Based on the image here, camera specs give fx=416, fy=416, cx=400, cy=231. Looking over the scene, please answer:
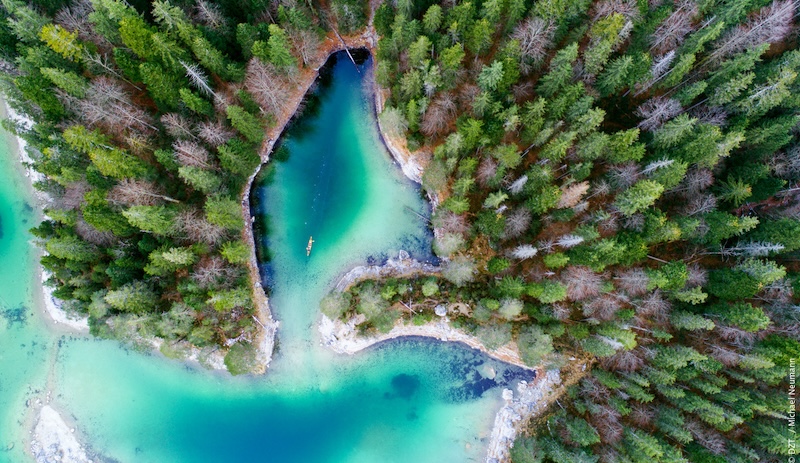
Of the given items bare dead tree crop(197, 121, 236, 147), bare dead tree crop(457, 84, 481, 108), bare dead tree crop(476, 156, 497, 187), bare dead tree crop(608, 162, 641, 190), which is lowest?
bare dead tree crop(197, 121, 236, 147)

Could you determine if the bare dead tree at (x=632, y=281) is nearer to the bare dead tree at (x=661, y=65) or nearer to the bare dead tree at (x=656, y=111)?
the bare dead tree at (x=656, y=111)

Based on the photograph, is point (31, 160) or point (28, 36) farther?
point (31, 160)

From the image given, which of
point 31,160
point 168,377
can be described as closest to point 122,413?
point 168,377

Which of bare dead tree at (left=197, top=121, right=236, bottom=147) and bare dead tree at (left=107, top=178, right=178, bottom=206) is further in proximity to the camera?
bare dead tree at (left=197, top=121, right=236, bottom=147)

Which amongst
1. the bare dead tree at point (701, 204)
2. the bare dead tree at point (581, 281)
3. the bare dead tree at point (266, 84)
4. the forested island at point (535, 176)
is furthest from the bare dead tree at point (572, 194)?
the bare dead tree at point (266, 84)

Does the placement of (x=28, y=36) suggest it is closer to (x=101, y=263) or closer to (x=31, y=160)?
(x=31, y=160)

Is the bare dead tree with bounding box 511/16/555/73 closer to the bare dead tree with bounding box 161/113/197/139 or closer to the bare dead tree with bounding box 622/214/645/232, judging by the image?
the bare dead tree with bounding box 622/214/645/232

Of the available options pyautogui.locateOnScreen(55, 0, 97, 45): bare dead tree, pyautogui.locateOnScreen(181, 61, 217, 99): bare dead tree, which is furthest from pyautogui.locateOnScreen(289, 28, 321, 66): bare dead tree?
pyautogui.locateOnScreen(55, 0, 97, 45): bare dead tree
